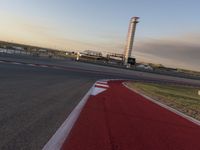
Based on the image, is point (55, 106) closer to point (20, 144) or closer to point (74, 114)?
point (74, 114)

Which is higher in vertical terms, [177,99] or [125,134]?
[125,134]

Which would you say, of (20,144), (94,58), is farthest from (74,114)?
(94,58)

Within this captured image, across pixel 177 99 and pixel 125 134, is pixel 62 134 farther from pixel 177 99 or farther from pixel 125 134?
pixel 177 99

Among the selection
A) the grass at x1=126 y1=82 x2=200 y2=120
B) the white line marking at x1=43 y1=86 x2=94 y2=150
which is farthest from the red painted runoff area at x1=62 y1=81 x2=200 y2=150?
the grass at x1=126 y1=82 x2=200 y2=120

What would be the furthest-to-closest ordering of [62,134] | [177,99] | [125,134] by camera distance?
[177,99] → [125,134] → [62,134]

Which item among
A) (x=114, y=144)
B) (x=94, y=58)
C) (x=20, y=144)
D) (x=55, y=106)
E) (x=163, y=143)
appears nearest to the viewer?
(x=20, y=144)

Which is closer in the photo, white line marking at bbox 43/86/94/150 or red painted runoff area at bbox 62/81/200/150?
white line marking at bbox 43/86/94/150

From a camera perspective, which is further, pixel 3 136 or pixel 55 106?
pixel 55 106

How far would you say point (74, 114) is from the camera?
8836 millimetres

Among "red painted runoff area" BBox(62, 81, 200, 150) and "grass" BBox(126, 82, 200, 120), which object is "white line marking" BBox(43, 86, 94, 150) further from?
"grass" BBox(126, 82, 200, 120)

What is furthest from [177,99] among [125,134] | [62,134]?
[62,134]

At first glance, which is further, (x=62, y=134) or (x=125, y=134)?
(x=125, y=134)

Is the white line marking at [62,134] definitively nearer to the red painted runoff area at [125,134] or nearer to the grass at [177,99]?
the red painted runoff area at [125,134]

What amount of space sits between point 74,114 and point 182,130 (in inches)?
117
